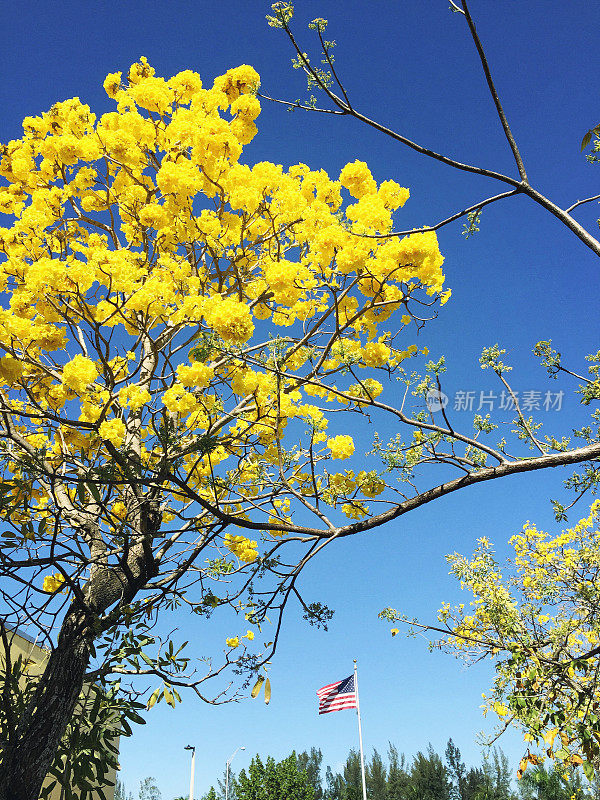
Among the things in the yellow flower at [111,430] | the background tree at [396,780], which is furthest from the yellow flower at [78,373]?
the background tree at [396,780]

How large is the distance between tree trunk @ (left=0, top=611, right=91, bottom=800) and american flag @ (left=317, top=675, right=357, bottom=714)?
48.5 ft

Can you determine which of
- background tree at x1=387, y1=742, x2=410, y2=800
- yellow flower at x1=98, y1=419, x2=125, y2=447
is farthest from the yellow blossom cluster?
background tree at x1=387, y1=742, x2=410, y2=800

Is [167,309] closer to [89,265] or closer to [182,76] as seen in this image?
[89,265]

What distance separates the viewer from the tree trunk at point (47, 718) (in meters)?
3.22

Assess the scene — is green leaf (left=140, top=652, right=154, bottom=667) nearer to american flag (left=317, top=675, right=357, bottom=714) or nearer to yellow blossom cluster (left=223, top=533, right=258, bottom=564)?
yellow blossom cluster (left=223, top=533, right=258, bottom=564)

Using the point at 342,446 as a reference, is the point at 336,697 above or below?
below

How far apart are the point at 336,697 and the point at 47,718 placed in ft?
51.2

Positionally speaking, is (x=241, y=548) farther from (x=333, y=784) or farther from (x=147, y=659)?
(x=333, y=784)

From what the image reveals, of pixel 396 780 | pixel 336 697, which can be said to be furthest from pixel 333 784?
pixel 336 697

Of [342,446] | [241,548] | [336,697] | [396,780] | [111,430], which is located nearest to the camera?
[111,430]

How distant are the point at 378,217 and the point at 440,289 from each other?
65cm

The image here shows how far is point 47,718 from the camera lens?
11.3 ft

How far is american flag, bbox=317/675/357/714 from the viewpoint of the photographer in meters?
16.5

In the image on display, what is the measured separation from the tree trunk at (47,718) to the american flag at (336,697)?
14784 mm
